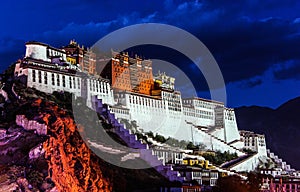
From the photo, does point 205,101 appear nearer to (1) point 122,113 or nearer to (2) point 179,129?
(2) point 179,129

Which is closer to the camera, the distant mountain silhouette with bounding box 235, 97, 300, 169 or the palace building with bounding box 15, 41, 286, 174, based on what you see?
the palace building with bounding box 15, 41, 286, 174

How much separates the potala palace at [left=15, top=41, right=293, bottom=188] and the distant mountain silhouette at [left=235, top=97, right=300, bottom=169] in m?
32.5

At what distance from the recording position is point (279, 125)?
12469cm

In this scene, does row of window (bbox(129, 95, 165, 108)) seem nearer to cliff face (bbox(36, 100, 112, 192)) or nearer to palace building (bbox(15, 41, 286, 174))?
palace building (bbox(15, 41, 286, 174))

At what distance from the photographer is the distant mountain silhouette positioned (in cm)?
10631

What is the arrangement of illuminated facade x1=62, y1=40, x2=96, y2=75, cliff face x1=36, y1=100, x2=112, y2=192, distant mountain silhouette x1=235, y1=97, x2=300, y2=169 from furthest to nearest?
distant mountain silhouette x1=235, y1=97, x2=300, y2=169 < illuminated facade x1=62, y1=40, x2=96, y2=75 < cliff face x1=36, y1=100, x2=112, y2=192

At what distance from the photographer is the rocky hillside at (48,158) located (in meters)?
33.1

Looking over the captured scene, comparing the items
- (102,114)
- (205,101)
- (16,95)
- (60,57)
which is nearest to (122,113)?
(102,114)

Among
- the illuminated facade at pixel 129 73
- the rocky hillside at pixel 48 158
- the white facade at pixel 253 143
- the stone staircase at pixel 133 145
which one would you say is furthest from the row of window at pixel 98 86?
the white facade at pixel 253 143

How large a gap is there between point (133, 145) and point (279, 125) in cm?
8030

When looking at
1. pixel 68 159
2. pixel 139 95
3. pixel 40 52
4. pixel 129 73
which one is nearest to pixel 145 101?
pixel 139 95

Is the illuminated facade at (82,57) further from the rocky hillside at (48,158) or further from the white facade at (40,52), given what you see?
the rocky hillside at (48,158)

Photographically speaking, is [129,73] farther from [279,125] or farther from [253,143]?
[279,125]

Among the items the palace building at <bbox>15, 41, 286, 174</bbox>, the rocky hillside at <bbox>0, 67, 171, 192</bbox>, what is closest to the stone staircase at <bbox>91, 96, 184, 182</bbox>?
the palace building at <bbox>15, 41, 286, 174</bbox>
